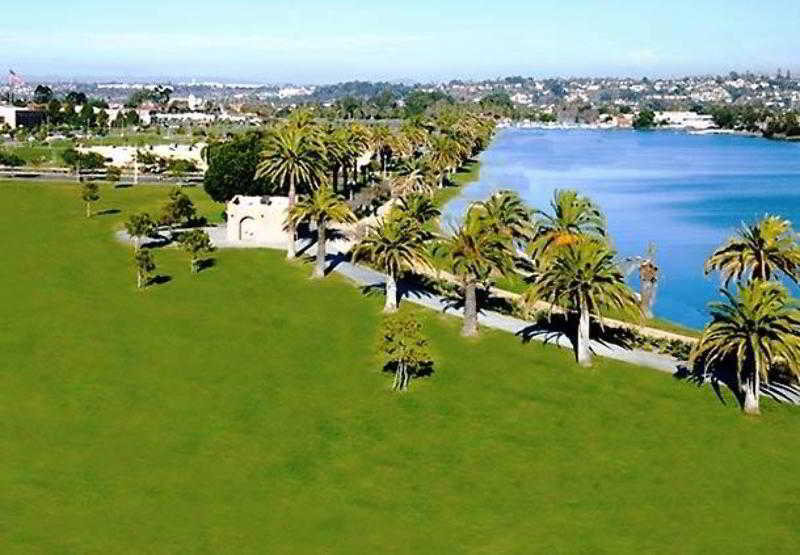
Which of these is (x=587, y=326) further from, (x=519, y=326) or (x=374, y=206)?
(x=374, y=206)

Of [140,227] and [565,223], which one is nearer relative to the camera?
[565,223]

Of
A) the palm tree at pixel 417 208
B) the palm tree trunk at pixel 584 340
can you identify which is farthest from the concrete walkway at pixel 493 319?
the palm tree at pixel 417 208

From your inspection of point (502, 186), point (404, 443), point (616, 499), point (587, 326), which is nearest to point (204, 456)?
point (404, 443)

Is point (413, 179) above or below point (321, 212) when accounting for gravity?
below

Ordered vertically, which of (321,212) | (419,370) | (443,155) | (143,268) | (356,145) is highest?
(356,145)

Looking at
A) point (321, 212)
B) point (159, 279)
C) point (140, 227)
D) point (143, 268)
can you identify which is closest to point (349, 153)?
point (140, 227)

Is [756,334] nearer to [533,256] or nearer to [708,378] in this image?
[708,378]
